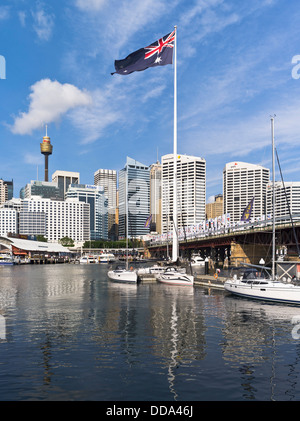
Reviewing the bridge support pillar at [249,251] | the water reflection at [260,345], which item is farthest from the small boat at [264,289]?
the bridge support pillar at [249,251]

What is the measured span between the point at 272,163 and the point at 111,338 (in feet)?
126

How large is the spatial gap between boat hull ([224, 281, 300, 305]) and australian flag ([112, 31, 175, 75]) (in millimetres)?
36695

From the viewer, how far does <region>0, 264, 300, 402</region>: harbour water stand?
57.4 feet

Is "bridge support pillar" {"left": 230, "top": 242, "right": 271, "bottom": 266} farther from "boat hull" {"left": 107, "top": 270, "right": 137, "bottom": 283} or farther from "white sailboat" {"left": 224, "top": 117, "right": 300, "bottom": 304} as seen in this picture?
"white sailboat" {"left": 224, "top": 117, "right": 300, "bottom": 304}

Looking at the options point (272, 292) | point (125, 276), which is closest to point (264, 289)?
point (272, 292)

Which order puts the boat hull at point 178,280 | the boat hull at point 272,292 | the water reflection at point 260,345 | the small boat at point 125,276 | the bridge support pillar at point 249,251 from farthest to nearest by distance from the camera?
the bridge support pillar at point 249,251 < the small boat at point 125,276 < the boat hull at point 178,280 < the boat hull at point 272,292 < the water reflection at point 260,345

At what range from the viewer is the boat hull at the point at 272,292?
142 feet

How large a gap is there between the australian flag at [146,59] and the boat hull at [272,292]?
36.7 metres

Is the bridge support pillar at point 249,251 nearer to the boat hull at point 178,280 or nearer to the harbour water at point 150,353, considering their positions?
the boat hull at point 178,280

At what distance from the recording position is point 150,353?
77.2 ft

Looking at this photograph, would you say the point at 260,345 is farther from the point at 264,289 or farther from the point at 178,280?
the point at 178,280

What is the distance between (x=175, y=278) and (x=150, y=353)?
45.4 metres

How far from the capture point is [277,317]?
3600 cm
